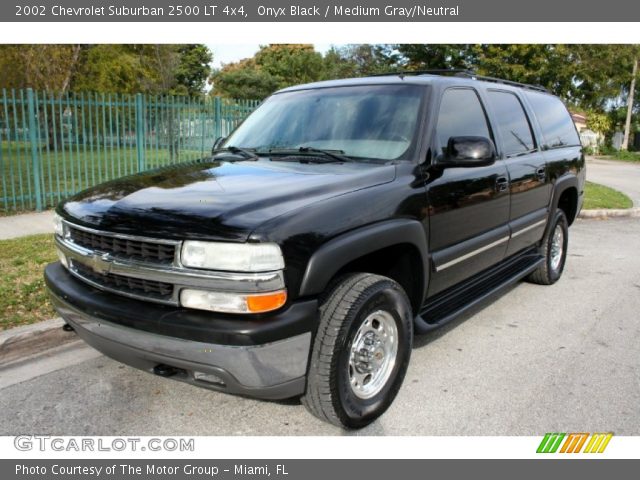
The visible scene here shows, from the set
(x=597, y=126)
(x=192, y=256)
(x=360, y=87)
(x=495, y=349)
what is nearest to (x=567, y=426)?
(x=495, y=349)

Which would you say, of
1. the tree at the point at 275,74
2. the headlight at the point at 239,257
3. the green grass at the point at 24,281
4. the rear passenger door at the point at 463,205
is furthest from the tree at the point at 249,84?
the headlight at the point at 239,257

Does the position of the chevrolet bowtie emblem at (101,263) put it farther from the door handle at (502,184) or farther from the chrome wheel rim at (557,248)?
the chrome wheel rim at (557,248)

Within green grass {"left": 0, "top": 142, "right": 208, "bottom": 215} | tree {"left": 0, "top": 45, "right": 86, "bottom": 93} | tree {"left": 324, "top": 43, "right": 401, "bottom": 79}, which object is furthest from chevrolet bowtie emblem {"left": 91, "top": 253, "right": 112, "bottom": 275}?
tree {"left": 0, "top": 45, "right": 86, "bottom": 93}

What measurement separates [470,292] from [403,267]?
0.97 metres

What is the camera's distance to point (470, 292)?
13.4 ft

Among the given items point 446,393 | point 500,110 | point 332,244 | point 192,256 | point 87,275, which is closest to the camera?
point 192,256

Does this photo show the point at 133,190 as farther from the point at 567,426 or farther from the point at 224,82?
the point at 224,82

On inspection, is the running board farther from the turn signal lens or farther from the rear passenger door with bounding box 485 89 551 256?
the turn signal lens

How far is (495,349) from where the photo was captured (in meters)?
4.11

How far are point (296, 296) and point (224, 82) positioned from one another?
148 ft

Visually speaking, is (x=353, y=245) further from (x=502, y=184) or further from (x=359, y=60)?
(x=359, y=60)

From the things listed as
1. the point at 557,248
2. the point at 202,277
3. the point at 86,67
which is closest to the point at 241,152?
the point at 202,277

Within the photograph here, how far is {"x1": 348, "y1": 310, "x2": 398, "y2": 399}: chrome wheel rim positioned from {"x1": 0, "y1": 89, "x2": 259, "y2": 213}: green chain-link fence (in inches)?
317

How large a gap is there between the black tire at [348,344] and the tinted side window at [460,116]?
122 cm
